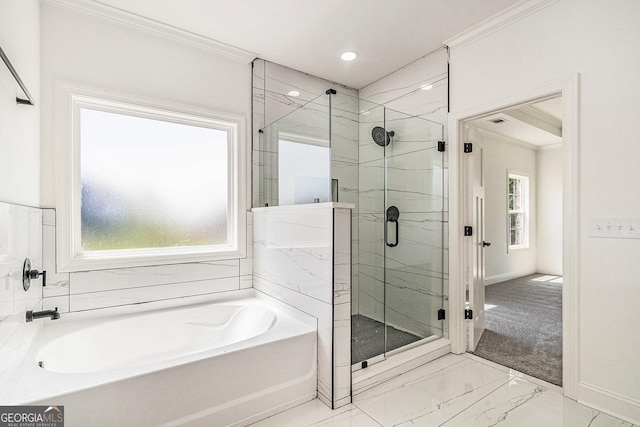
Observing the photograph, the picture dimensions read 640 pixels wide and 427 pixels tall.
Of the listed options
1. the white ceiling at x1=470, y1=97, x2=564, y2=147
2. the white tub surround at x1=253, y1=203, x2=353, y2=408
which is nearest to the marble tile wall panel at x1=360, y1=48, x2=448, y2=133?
the white ceiling at x1=470, y1=97, x2=564, y2=147

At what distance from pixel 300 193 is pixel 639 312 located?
6.93ft

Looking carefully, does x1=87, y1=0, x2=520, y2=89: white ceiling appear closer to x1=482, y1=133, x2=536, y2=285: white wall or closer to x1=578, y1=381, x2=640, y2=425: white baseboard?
x1=578, y1=381, x2=640, y2=425: white baseboard

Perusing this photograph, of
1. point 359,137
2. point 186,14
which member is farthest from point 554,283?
point 186,14

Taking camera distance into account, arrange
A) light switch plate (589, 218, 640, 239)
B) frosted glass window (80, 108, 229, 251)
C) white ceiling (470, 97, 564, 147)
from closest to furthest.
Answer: light switch plate (589, 218, 640, 239), frosted glass window (80, 108, 229, 251), white ceiling (470, 97, 564, 147)

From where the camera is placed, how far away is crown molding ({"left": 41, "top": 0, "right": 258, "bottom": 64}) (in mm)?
2148

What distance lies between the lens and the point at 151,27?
7.84 feet

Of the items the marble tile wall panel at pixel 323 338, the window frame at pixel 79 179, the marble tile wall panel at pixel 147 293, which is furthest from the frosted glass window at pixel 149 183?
the marble tile wall panel at pixel 323 338

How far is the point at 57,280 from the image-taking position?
6.93 feet

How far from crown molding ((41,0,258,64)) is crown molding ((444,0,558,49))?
5.63ft

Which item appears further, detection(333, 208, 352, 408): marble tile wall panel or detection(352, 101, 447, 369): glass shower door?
detection(352, 101, 447, 369): glass shower door

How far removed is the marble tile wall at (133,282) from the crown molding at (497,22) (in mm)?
2270

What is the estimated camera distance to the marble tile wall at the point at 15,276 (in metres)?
1.30

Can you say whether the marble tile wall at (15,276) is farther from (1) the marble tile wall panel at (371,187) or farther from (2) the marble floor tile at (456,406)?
(1) the marble tile wall panel at (371,187)

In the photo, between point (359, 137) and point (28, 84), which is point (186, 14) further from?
point (359, 137)
